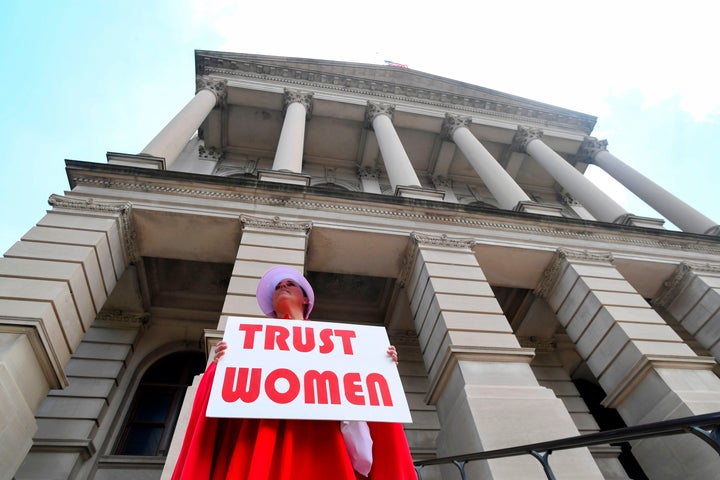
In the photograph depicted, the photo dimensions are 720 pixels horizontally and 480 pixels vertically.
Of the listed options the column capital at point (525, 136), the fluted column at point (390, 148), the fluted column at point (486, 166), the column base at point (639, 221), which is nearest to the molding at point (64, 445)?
the fluted column at point (390, 148)

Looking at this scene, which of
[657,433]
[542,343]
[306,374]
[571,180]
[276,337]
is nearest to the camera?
[657,433]

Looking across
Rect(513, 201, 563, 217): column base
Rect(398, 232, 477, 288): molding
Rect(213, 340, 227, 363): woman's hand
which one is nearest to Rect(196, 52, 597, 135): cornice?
Rect(513, 201, 563, 217): column base

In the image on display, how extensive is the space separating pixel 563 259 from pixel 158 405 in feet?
36.7

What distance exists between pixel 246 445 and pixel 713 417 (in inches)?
Answer: 102

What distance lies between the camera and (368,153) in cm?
1772

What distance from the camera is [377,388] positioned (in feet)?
8.82

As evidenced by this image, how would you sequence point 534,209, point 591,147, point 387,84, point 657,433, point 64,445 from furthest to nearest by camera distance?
point 591,147 → point 387,84 → point 534,209 → point 64,445 → point 657,433

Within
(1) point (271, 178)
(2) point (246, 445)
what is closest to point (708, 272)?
(1) point (271, 178)

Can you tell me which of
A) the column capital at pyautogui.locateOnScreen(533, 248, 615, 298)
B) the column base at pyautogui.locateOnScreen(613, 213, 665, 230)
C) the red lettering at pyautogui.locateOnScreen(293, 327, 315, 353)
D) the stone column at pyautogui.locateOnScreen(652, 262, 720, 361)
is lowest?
the red lettering at pyautogui.locateOnScreen(293, 327, 315, 353)

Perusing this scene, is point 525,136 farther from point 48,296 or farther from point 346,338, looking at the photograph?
point 48,296

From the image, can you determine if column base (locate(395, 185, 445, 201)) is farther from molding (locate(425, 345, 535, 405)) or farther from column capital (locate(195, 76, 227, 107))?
column capital (locate(195, 76, 227, 107))

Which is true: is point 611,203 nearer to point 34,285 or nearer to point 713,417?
point 713,417

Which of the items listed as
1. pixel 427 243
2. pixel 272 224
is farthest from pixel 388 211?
pixel 272 224

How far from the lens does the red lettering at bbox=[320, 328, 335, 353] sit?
287 cm
